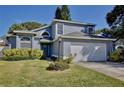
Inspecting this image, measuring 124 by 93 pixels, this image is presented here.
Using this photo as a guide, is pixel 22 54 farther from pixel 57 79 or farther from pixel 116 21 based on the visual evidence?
pixel 116 21

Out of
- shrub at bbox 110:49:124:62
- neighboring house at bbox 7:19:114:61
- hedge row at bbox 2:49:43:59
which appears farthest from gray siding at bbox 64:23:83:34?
shrub at bbox 110:49:124:62

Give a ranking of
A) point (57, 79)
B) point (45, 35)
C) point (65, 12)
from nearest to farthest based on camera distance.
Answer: point (57, 79), point (45, 35), point (65, 12)

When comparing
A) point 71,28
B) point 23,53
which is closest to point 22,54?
point 23,53

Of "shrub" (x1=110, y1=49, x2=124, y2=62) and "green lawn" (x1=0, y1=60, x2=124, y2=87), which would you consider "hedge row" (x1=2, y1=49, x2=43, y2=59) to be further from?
"green lawn" (x1=0, y1=60, x2=124, y2=87)

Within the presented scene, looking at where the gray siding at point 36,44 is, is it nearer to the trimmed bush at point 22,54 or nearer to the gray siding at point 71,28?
the trimmed bush at point 22,54

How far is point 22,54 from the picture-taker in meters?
18.5

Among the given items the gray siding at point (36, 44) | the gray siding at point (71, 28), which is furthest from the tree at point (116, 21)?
the gray siding at point (36, 44)

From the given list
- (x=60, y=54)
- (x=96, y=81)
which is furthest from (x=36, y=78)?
(x=60, y=54)

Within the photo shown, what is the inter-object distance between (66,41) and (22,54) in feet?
13.4

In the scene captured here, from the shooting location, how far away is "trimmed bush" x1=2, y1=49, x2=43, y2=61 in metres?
18.2

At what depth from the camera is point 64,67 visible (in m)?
11.8

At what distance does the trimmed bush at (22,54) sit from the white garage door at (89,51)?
3330 millimetres

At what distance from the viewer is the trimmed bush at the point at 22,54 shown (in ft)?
59.6

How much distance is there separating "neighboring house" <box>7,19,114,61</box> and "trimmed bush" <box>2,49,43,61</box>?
1.29m
